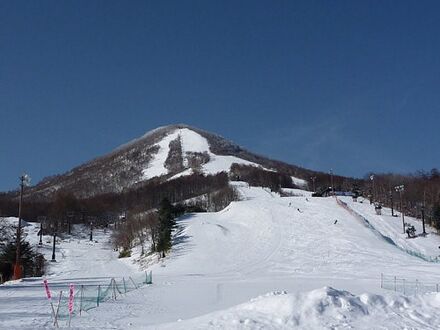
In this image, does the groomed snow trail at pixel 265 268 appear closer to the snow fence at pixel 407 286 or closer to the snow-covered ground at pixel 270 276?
the snow-covered ground at pixel 270 276

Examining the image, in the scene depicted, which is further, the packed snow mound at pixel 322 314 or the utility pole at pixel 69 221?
the utility pole at pixel 69 221

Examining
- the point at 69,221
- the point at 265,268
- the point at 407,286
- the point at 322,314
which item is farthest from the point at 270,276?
the point at 69,221

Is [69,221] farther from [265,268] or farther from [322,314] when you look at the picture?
[322,314]

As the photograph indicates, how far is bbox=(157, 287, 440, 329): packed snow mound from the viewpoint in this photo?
16125mm

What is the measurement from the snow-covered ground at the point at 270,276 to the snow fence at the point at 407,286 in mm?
1070

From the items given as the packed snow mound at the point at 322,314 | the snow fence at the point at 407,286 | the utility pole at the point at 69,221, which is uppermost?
the utility pole at the point at 69,221

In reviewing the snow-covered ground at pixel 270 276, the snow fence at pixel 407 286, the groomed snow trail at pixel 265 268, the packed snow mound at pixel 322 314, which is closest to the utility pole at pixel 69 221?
the snow-covered ground at pixel 270 276

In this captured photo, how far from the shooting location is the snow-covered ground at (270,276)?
17.0 metres

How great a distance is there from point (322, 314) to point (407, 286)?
22.9 metres

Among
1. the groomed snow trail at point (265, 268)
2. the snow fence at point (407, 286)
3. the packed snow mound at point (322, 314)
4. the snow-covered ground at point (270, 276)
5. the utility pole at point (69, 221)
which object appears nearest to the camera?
the packed snow mound at point (322, 314)

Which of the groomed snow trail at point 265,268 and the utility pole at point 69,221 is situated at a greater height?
the utility pole at point 69,221

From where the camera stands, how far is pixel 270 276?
1800 inches

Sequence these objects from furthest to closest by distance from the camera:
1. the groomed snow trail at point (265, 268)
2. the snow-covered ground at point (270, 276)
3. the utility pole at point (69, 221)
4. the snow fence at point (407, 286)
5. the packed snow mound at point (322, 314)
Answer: the utility pole at point (69, 221) → the snow fence at point (407, 286) → the groomed snow trail at point (265, 268) → the snow-covered ground at point (270, 276) → the packed snow mound at point (322, 314)

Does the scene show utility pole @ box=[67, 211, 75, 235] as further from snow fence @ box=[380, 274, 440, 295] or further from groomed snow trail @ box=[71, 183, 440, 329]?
snow fence @ box=[380, 274, 440, 295]
